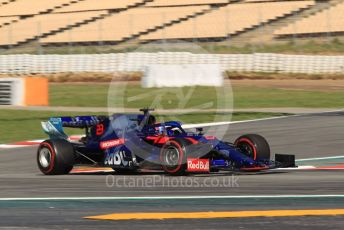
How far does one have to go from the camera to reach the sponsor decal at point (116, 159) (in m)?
13.7

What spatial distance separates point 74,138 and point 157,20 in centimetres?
3447

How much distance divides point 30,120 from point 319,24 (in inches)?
936

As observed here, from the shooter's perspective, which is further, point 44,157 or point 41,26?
point 41,26

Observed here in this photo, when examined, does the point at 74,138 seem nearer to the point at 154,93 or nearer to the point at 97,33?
the point at 154,93

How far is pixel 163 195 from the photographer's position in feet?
34.6

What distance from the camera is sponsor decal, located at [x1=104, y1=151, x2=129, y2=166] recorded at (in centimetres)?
1374

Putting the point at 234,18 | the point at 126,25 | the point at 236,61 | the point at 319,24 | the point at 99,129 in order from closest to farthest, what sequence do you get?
1. the point at 99,129
2. the point at 236,61
3. the point at 319,24
4. the point at 234,18
5. the point at 126,25

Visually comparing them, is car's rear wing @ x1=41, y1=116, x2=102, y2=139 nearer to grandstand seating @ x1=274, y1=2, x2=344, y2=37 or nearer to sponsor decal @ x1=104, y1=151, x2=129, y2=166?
sponsor decal @ x1=104, y1=151, x2=129, y2=166

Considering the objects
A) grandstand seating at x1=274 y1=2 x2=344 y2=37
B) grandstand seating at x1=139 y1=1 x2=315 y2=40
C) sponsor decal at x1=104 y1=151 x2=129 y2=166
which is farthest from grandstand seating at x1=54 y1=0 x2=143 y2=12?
sponsor decal at x1=104 y1=151 x2=129 y2=166

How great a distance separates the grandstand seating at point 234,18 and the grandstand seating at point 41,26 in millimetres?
9149

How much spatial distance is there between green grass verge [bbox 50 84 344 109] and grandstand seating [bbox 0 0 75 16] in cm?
2674

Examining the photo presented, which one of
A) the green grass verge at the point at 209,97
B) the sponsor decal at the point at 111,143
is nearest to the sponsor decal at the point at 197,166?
the sponsor decal at the point at 111,143

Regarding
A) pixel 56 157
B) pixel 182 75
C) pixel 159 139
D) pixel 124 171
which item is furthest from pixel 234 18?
pixel 159 139

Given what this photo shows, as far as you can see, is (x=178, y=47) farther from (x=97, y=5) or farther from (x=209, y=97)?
(x=209, y=97)
